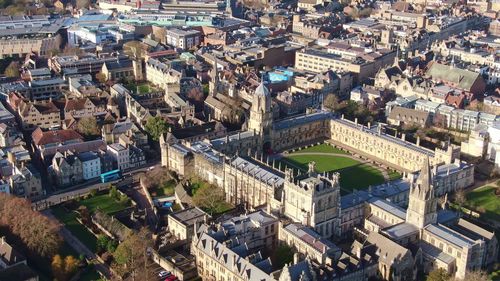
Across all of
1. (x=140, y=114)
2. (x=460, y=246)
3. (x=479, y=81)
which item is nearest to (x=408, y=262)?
(x=460, y=246)

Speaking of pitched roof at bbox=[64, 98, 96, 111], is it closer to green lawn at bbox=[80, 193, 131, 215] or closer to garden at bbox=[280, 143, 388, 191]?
green lawn at bbox=[80, 193, 131, 215]

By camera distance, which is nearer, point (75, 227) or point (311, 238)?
point (311, 238)

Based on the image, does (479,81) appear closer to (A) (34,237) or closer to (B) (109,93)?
(B) (109,93)

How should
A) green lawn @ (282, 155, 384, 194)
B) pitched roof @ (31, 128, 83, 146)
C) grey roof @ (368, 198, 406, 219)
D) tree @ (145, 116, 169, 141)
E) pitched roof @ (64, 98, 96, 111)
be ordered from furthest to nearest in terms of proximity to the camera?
pitched roof @ (64, 98, 96, 111)
tree @ (145, 116, 169, 141)
pitched roof @ (31, 128, 83, 146)
green lawn @ (282, 155, 384, 194)
grey roof @ (368, 198, 406, 219)

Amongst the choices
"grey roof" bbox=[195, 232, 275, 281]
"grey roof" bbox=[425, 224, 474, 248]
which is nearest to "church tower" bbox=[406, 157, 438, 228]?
"grey roof" bbox=[425, 224, 474, 248]

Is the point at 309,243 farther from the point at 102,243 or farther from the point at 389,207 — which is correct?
the point at 102,243

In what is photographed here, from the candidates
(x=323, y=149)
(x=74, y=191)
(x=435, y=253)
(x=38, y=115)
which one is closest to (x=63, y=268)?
(x=74, y=191)
